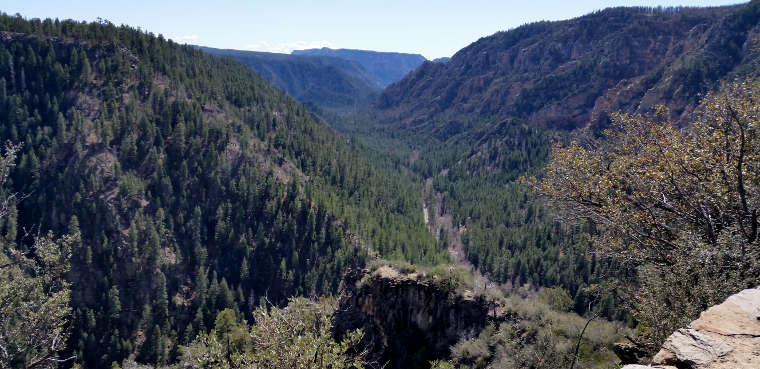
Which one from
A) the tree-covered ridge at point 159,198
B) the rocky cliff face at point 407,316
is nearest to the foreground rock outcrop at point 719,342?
the rocky cliff face at point 407,316

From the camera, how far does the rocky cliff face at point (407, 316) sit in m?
32.1

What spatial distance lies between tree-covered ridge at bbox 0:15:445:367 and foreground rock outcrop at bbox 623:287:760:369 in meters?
72.9

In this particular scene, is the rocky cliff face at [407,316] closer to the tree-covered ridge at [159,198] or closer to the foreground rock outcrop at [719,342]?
the foreground rock outcrop at [719,342]

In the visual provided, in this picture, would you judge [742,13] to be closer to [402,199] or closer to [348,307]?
[402,199]

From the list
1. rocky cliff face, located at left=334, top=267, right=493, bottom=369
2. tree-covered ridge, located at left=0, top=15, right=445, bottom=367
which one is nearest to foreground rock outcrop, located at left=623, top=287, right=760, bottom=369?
rocky cliff face, located at left=334, top=267, right=493, bottom=369

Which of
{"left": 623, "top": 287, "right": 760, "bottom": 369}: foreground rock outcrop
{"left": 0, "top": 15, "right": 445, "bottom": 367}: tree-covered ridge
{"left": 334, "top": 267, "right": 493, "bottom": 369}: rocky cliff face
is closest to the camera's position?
{"left": 623, "top": 287, "right": 760, "bottom": 369}: foreground rock outcrop

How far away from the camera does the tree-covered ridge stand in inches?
3282

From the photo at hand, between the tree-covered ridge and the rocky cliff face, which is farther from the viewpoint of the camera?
the tree-covered ridge

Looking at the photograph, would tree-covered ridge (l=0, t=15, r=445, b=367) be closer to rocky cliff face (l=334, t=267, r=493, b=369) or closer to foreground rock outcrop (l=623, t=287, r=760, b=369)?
rocky cliff face (l=334, t=267, r=493, b=369)

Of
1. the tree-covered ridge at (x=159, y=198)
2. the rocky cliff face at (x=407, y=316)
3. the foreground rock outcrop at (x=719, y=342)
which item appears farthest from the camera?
the tree-covered ridge at (x=159, y=198)

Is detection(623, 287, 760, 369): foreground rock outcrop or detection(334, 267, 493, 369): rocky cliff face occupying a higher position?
detection(623, 287, 760, 369): foreground rock outcrop

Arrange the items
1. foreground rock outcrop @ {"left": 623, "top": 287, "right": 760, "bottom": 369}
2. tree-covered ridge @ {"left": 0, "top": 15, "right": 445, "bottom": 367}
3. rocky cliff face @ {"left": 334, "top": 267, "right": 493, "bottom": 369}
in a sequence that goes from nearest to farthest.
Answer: foreground rock outcrop @ {"left": 623, "top": 287, "right": 760, "bottom": 369} → rocky cliff face @ {"left": 334, "top": 267, "right": 493, "bottom": 369} → tree-covered ridge @ {"left": 0, "top": 15, "right": 445, "bottom": 367}

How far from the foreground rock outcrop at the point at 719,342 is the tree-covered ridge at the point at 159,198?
2868 inches

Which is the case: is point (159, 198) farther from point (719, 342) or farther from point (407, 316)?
point (719, 342)
